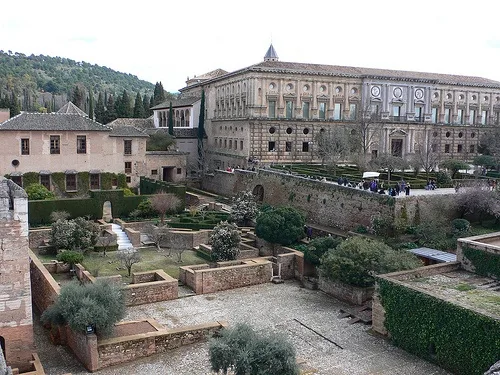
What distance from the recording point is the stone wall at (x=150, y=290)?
18703 mm

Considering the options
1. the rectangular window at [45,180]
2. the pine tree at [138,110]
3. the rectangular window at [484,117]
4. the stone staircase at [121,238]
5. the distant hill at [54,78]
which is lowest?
the stone staircase at [121,238]

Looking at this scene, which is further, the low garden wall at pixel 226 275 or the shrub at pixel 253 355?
the low garden wall at pixel 226 275

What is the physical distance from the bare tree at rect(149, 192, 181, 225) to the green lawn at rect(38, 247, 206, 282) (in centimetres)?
442

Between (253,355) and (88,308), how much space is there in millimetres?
5265

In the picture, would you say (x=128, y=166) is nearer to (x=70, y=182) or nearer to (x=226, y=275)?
(x=70, y=182)

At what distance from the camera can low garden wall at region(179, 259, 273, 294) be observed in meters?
20.4

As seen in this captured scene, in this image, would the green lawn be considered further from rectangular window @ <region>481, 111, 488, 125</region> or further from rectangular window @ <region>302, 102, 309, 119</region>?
rectangular window @ <region>481, 111, 488, 125</region>

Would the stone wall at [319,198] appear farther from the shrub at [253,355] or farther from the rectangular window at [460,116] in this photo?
the rectangular window at [460,116]

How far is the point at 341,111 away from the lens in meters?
44.9

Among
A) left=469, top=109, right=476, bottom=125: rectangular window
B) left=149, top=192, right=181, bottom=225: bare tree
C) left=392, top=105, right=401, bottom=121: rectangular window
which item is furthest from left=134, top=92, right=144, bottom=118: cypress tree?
left=469, top=109, right=476, bottom=125: rectangular window

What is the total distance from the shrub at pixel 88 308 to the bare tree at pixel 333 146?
22194 millimetres

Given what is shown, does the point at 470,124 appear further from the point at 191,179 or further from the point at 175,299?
the point at 175,299

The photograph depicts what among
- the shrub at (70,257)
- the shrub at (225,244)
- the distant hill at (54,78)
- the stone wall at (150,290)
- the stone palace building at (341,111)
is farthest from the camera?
the distant hill at (54,78)

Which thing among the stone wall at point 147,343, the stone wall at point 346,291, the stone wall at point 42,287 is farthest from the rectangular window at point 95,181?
the stone wall at point 147,343
